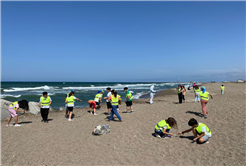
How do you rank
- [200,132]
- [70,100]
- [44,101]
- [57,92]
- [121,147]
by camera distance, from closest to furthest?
[121,147], [200,132], [44,101], [70,100], [57,92]

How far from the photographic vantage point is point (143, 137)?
6.43 m

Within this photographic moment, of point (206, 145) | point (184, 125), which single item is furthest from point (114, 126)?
point (206, 145)

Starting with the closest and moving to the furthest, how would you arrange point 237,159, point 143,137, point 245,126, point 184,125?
point 237,159 < point 143,137 < point 245,126 < point 184,125

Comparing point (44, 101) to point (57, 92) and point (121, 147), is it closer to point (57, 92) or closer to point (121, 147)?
point (121, 147)

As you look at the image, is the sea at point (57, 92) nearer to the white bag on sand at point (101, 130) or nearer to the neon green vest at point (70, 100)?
the neon green vest at point (70, 100)

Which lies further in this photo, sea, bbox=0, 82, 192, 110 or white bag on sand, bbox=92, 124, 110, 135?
sea, bbox=0, 82, 192, 110

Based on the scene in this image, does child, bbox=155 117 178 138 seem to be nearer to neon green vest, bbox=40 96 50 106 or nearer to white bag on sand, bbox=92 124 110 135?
white bag on sand, bbox=92 124 110 135

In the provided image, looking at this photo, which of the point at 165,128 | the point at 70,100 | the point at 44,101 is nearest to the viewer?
the point at 165,128

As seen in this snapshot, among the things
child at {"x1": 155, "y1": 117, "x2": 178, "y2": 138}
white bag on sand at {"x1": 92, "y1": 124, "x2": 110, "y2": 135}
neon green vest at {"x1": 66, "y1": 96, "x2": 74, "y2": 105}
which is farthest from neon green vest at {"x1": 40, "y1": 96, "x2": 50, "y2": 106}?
child at {"x1": 155, "y1": 117, "x2": 178, "y2": 138}

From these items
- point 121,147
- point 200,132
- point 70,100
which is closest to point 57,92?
point 70,100

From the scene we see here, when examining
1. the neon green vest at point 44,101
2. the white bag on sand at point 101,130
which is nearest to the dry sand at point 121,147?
the white bag on sand at point 101,130

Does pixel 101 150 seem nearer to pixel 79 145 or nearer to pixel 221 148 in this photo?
pixel 79 145

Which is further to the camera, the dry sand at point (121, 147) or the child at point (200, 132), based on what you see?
the child at point (200, 132)

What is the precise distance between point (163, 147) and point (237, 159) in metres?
2.20
